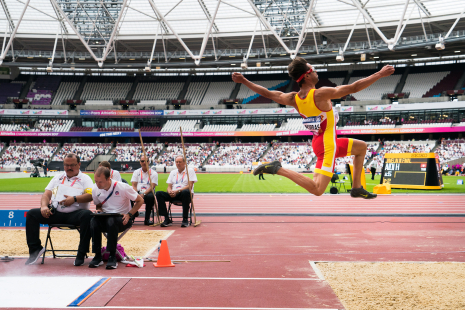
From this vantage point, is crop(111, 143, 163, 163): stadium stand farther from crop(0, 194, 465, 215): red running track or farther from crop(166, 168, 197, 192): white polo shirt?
crop(166, 168, 197, 192): white polo shirt

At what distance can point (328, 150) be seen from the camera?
4.86 metres

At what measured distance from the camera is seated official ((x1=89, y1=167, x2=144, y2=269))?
223 inches

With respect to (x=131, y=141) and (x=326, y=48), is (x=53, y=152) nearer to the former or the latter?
(x=131, y=141)

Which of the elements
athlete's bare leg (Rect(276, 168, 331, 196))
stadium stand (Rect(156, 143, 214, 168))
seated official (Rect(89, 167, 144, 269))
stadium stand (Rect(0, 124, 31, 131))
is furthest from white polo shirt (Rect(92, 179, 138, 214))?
stadium stand (Rect(0, 124, 31, 131))

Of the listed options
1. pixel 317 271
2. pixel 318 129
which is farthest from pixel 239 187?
pixel 318 129

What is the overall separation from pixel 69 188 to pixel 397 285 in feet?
16.4

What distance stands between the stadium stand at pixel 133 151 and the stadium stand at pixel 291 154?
14.7m

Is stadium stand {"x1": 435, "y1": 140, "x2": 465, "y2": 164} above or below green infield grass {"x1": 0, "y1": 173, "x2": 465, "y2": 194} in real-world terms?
→ above

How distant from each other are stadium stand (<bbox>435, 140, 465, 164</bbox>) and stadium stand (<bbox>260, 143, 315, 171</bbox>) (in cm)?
1339

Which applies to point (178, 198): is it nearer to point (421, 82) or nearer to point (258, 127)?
point (258, 127)

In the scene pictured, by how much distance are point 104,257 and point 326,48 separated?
4132 cm

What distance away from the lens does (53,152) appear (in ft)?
167

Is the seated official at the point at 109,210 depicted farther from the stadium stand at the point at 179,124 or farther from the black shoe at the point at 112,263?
the stadium stand at the point at 179,124

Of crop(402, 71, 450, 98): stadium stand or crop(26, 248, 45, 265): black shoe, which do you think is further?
crop(402, 71, 450, 98): stadium stand
